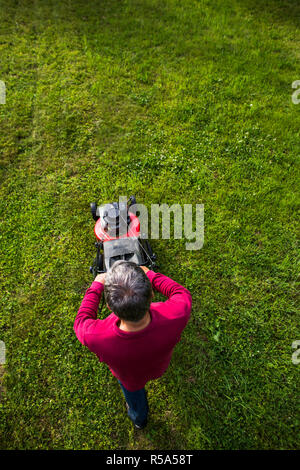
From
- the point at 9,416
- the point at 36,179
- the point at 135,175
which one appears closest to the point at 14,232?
the point at 36,179

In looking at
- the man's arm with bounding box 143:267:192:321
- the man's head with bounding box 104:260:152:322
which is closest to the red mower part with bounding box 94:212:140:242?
the man's arm with bounding box 143:267:192:321

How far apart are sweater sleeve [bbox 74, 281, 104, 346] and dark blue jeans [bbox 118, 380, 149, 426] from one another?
0.85 m

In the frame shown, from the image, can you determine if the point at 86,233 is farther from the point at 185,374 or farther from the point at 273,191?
the point at 273,191

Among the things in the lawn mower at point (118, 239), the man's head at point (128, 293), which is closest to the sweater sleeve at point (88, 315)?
the man's head at point (128, 293)

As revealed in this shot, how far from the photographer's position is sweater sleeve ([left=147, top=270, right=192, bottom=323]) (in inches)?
89.7

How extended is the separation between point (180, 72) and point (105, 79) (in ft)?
5.11

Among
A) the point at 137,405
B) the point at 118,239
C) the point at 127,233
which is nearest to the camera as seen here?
the point at 137,405

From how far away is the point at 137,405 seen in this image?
9.57 feet

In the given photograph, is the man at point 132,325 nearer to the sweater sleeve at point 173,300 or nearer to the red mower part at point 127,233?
the sweater sleeve at point 173,300

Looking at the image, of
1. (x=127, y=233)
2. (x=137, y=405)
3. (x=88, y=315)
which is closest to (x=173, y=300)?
(x=88, y=315)

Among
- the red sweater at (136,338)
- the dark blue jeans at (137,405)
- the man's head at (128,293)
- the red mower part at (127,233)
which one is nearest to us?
the man's head at (128,293)

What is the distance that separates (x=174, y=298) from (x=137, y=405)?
4.18ft

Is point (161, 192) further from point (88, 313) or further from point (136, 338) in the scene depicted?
point (136, 338)

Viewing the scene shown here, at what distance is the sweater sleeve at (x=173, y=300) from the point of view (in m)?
2.28
